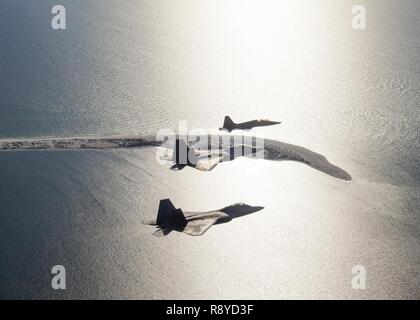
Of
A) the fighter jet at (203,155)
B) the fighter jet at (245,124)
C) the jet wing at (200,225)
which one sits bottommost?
the jet wing at (200,225)

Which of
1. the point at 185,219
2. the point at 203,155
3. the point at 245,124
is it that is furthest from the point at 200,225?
the point at 245,124

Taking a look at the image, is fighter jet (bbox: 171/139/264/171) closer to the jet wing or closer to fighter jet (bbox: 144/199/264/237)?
fighter jet (bbox: 144/199/264/237)

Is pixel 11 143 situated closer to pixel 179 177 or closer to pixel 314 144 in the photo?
pixel 179 177

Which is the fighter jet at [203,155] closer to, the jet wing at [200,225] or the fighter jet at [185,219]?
the fighter jet at [185,219]

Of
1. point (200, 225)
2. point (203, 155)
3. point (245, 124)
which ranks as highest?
point (245, 124)

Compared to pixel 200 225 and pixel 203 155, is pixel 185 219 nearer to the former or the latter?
pixel 200 225

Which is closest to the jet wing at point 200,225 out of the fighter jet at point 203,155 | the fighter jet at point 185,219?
the fighter jet at point 185,219

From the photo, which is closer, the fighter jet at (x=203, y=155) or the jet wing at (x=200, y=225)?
the jet wing at (x=200, y=225)
